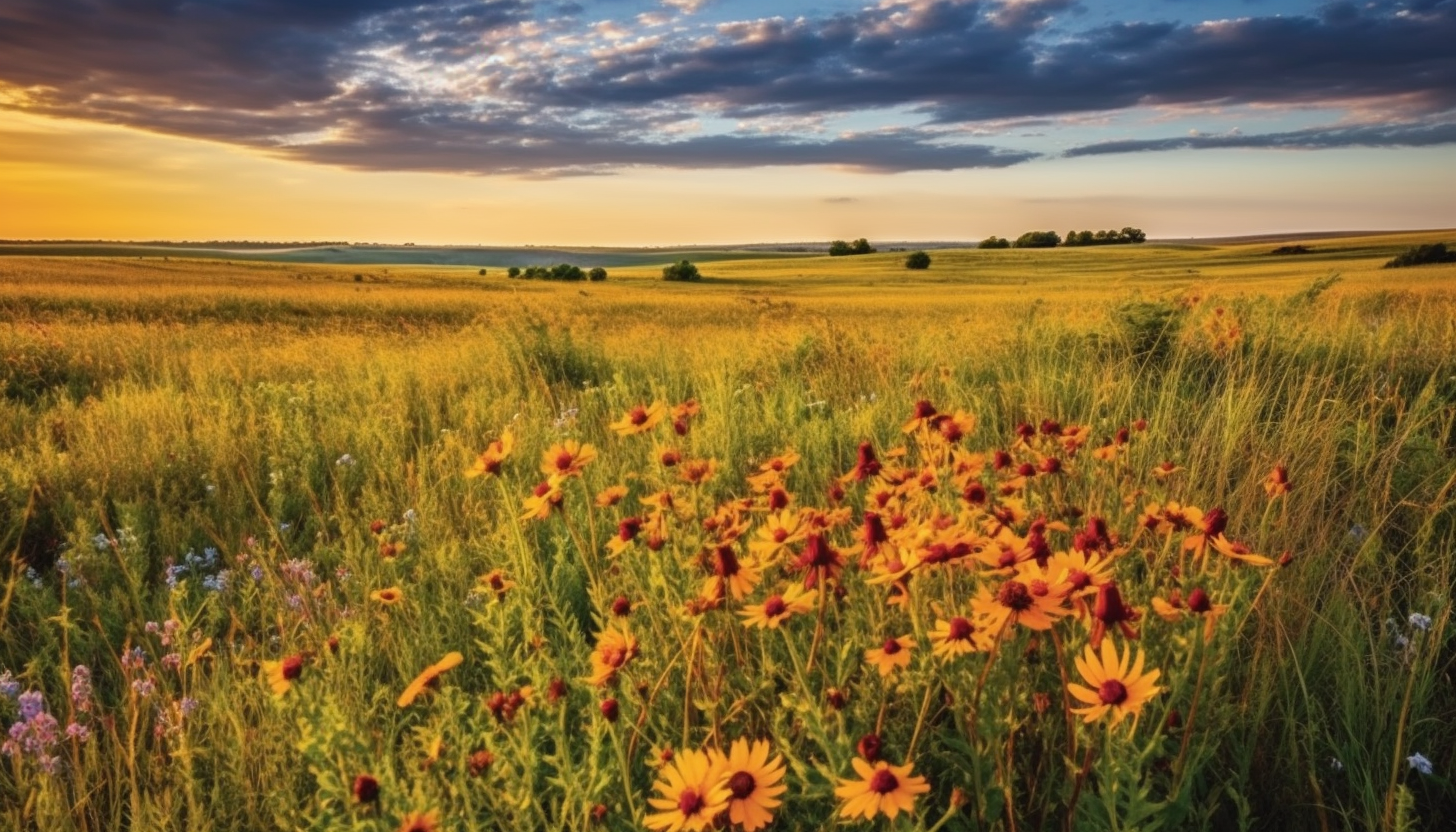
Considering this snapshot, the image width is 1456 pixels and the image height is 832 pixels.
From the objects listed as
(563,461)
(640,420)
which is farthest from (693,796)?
(640,420)

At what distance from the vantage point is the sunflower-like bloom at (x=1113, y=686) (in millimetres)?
1096

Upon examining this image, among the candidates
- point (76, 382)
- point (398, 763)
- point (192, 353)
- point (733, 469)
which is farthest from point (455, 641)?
point (192, 353)

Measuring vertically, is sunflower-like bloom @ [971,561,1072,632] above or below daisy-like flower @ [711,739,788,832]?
above

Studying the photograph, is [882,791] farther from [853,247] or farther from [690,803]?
[853,247]

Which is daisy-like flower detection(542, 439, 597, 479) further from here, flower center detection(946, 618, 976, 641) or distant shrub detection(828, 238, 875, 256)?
distant shrub detection(828, 238, 875, 256)

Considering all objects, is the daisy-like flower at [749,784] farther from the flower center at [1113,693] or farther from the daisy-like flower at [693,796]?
the flower center at [1113,693]

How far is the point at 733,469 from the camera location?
13.2 feet

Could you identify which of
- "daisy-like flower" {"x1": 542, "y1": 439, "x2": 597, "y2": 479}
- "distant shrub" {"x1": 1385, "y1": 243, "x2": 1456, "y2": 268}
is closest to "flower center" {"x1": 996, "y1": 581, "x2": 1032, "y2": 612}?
"daisy-like flower" {"x1": 542, "y1": 439, "x2": 597, "y2": 479}

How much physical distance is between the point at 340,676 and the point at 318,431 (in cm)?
351

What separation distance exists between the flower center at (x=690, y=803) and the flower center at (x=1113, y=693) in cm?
52

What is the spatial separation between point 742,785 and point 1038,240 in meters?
75.0

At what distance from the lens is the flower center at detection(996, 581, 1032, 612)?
1174 millimetres

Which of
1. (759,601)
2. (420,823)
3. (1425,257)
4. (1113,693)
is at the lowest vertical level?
(759,601)

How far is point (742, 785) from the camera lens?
3.43ft
